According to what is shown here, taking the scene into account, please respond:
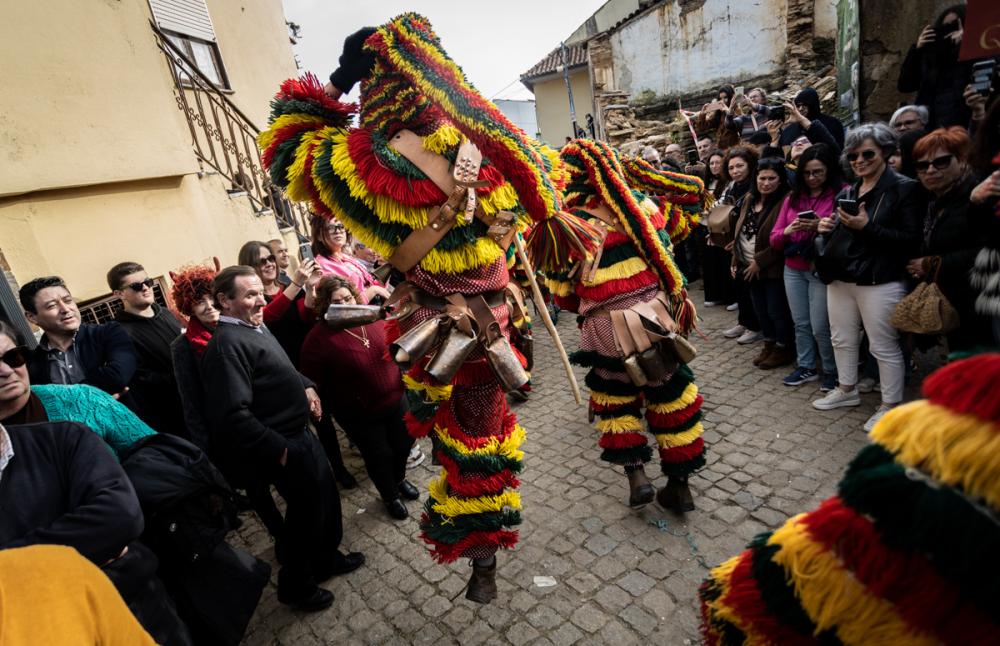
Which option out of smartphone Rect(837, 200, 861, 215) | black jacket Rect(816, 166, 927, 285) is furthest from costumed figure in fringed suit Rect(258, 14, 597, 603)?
black jacket Rect(816, 166, 927, 285)

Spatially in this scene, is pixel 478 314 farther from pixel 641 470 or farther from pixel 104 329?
pixel 104 329

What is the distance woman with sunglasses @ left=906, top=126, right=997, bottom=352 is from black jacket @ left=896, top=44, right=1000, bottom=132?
212 cm

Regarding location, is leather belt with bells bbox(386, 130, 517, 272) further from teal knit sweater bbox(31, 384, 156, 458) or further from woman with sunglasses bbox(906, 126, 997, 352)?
woman with sunglasses bbox(906, 126, 997, 352)

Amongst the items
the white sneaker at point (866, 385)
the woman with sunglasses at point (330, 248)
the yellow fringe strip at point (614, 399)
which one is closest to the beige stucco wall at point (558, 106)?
the woman with sunglasses at point (330, 248)

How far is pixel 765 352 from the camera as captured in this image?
5.11 metres

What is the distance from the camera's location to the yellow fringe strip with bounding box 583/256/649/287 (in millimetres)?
2982

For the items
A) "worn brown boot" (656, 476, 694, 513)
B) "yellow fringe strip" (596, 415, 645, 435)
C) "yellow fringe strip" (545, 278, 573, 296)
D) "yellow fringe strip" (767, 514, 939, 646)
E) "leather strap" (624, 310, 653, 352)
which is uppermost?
"yellow fringe strip" (545, 278, 573, 296)

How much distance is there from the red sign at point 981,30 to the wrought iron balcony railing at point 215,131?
23.9 feet

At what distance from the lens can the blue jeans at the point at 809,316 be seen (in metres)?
4.28

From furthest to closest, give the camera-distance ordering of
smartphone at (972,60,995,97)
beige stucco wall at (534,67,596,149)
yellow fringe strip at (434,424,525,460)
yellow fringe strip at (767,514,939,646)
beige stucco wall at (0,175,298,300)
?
beige stucco wall at (534,67,596,149) → beige stucco wall at (0,175,298,300) → smartphone at (972,60,995,97) → yellow fringe strip at (434,424,525,460) → yellow fringe strip at (767,514,939,646)

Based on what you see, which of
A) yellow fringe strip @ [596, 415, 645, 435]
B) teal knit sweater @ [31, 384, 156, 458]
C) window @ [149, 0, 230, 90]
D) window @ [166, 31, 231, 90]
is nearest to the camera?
teal knit sweater @ [31, 384, 156, 458]

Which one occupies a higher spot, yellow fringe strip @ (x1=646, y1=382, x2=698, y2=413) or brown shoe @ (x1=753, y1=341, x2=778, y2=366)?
yellow fringe strip @ (x1=646, y1=382, x2=698, y2=413)

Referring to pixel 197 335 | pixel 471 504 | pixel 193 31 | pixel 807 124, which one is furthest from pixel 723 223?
pixel 193 31

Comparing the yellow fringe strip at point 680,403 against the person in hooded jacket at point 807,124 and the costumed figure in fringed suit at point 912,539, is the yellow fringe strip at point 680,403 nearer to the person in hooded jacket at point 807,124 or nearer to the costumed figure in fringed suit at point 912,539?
the costumed figure in fringed suit at point 912,539
